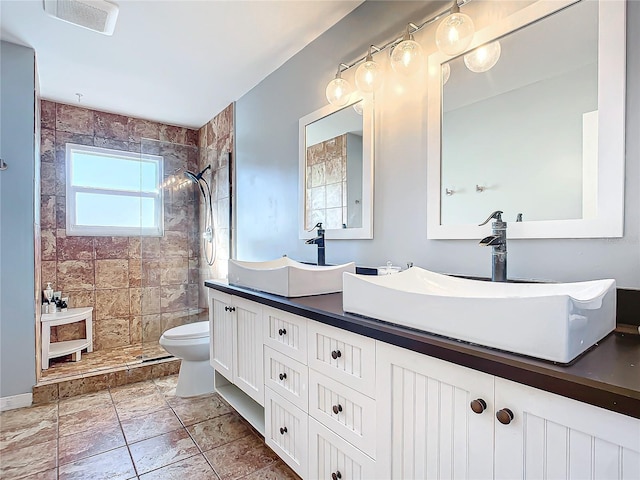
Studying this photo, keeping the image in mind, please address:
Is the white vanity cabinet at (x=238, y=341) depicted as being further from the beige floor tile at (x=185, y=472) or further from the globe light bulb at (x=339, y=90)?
the globe light bulb at (x=339, y=90)

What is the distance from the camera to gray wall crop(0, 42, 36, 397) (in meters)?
2.28

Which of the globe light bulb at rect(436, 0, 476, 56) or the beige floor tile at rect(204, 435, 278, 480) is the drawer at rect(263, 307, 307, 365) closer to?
the beige floor tile at rect(204, 435, 278, 480)

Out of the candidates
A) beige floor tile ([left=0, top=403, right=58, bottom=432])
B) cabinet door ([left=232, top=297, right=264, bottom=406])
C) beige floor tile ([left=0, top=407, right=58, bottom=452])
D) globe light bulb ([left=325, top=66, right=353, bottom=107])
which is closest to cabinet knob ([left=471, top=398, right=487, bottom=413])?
cabinet door ([left=232, top=297, right=264, bottom=406])

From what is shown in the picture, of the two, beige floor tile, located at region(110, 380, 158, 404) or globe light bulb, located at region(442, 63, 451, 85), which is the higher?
globe light bulb, located at region(442, 63, 451, 85)

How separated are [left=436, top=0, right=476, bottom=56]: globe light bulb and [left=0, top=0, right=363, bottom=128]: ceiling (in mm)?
682

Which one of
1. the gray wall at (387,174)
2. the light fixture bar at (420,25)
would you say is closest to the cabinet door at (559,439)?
the gray wall at (387,174)

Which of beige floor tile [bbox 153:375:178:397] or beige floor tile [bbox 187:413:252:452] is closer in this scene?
beige floor tile [bbox 187:413:252:452]

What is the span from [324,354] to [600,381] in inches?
31.7

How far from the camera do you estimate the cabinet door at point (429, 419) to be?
2.62 ft

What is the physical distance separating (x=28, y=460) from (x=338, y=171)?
2.18 metres

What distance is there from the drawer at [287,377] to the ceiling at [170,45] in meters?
1.77

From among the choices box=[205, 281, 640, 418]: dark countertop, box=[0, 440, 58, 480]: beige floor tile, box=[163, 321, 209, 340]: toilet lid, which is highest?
box=[205, 281, 640, 418]: dark countertop

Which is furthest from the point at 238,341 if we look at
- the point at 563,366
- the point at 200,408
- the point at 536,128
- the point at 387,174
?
the point at 536,128

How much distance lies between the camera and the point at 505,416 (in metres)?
0.74
